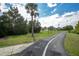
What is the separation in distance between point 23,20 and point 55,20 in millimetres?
327

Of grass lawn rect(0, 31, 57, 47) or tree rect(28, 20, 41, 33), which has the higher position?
tree rect(28, 20, 41, 33)

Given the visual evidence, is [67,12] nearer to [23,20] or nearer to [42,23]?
[42,23]

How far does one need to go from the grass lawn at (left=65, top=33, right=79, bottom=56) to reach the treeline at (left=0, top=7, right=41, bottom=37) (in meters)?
0.32

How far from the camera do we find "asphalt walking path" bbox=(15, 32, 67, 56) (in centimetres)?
235

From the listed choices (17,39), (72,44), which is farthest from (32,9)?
(72,44)

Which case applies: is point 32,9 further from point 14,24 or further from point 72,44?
point 72,44

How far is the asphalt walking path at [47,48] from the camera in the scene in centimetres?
235

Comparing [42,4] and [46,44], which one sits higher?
[42,4]

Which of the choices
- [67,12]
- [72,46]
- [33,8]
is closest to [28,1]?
[33,8]

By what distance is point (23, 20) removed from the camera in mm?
2385

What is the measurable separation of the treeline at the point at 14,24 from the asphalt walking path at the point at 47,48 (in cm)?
15

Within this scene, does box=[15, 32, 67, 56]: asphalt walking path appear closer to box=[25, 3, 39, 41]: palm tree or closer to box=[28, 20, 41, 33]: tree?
box=[28, 20, 41, 33]: tree

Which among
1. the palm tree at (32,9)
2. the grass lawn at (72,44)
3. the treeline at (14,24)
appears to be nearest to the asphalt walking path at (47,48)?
the grass lawn at (72,44)

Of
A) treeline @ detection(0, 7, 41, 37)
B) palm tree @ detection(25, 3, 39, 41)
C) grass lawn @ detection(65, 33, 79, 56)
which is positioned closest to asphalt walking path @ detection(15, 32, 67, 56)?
grass lawn @ detection(65, 33, 79, 56)
